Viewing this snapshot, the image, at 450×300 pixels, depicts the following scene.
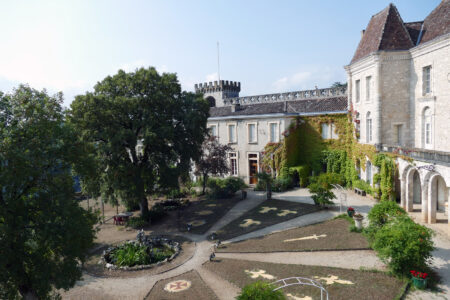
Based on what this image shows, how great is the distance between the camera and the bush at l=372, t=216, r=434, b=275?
41.2 ft

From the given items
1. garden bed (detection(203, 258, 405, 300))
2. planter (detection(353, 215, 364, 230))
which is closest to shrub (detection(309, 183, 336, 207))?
planter (detection(353, 215, 364, 230))

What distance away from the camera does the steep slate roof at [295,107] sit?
31.8m

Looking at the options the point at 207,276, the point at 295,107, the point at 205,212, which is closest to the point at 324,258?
the point at 207,276

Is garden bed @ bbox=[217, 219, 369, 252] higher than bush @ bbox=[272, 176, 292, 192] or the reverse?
the reverse

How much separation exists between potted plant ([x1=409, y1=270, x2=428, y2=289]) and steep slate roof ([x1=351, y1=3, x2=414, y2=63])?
698 inches

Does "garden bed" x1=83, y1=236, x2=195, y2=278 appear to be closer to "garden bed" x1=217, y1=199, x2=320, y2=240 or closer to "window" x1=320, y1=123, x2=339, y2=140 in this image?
"garden bed" x1=217, y1=199, x2=320, y2=240

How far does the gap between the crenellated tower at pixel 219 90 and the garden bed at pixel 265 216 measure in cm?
2418

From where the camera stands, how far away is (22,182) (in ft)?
36.2

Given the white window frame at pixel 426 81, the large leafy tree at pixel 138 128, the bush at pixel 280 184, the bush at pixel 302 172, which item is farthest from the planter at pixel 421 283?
the bush at pixel 302 172

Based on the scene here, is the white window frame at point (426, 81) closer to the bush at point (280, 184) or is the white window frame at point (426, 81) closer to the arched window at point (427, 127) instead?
the arched window at point (427, 127)

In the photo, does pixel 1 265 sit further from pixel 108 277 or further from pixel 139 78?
pixel 139 78

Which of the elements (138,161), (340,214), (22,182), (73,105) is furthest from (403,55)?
(22,182)

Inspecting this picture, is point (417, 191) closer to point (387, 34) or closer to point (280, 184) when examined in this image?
point (280, 184)

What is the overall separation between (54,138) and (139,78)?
11.6 m
